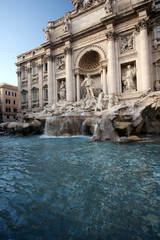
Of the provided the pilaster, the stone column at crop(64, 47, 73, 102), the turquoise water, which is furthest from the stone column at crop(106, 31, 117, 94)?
the turquoise water

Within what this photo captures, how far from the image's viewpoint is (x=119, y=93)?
1284 centimetres

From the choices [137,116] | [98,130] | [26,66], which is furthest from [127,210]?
[26,66]

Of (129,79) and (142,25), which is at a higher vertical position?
(142,25)

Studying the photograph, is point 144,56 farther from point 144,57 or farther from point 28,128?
point 28,128

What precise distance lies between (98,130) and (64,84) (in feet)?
40.3

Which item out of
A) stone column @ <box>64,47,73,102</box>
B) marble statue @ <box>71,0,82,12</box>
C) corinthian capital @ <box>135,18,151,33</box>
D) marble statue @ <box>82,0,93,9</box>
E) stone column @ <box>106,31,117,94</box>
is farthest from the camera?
stone column @ <box>64,47,73,102</box>

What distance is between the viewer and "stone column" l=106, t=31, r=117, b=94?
12781 millimetres

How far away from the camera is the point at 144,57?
37.7 ft

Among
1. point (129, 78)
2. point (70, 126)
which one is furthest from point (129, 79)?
point (70, 126)

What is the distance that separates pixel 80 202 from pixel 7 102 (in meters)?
36.7

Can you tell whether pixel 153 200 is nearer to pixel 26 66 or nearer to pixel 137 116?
pixel 137 116

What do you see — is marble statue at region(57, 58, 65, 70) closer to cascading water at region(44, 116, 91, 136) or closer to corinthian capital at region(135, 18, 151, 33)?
corinthian capital at region(135, 18, 151, 33)

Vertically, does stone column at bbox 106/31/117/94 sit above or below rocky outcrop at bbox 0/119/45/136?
above

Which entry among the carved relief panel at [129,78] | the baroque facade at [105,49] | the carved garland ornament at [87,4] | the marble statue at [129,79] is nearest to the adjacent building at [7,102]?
the baroque facade at [105,49]
